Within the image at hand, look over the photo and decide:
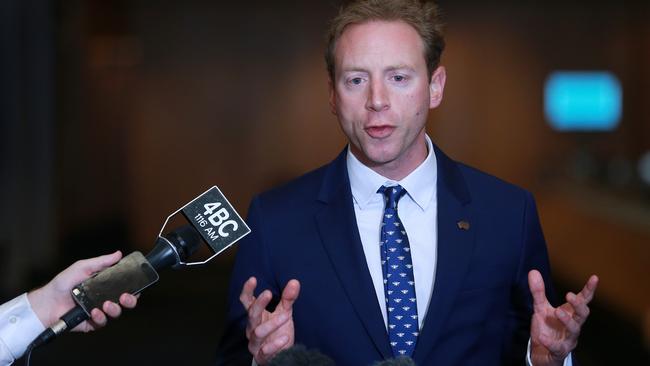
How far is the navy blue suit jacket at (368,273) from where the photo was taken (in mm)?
1886

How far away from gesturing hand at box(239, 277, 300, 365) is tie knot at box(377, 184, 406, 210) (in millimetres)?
420

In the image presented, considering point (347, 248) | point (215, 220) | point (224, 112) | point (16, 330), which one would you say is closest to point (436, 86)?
point (347, 248)

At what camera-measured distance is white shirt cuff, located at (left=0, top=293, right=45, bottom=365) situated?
176 cm

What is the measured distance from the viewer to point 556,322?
1.72 meters

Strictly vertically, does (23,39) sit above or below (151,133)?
above

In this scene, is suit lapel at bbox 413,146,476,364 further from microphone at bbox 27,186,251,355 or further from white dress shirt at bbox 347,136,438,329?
microphone at bbox 27,186,251,355

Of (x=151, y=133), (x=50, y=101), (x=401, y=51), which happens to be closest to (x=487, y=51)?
(x=151, y=133)

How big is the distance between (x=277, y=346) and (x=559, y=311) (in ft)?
1.70

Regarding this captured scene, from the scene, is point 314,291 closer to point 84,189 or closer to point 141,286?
point 141,286

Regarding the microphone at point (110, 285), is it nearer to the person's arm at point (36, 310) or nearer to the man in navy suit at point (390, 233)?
the person's arm at point (36, 310)

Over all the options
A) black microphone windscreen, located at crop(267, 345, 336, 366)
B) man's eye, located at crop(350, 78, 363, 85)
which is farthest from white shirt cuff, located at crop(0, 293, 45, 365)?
man's eye, located at crop(350, 78, 363, 85)

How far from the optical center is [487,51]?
978 cm

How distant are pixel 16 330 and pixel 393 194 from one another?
0.83 m

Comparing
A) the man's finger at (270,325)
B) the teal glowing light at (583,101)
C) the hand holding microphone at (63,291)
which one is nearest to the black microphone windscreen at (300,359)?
the man's finger at (270,325)
